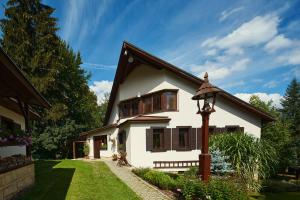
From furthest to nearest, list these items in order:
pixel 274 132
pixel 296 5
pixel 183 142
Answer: pixel 274 132 < pixel 183 142 < pixel 296 5

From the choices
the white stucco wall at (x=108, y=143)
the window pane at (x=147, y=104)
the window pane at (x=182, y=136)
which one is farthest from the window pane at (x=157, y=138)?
the white stucco wall at (x=108, y=143)

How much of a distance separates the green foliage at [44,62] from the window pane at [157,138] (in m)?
14.6

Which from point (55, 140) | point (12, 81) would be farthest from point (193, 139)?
point (55, 140)

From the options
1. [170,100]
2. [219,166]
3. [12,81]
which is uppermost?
[12,81]

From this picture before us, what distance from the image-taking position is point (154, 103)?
18672mm

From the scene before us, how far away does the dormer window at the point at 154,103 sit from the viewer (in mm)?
17922

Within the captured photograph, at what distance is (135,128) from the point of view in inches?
667

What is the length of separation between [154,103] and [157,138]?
8.98ft

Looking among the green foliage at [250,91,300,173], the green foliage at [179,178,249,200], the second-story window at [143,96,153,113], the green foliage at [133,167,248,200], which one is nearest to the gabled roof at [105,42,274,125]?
the second-story window at [143,96,153,113]

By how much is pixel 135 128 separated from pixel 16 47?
17.4 metres

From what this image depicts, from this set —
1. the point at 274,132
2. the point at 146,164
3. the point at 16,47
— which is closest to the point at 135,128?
the point at 146,164

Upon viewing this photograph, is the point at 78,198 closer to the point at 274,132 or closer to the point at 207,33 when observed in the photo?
the point at 207,33

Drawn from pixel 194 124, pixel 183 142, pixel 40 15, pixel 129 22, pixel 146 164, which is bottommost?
pixel 146 164

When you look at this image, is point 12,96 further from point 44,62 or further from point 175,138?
point 44,62
